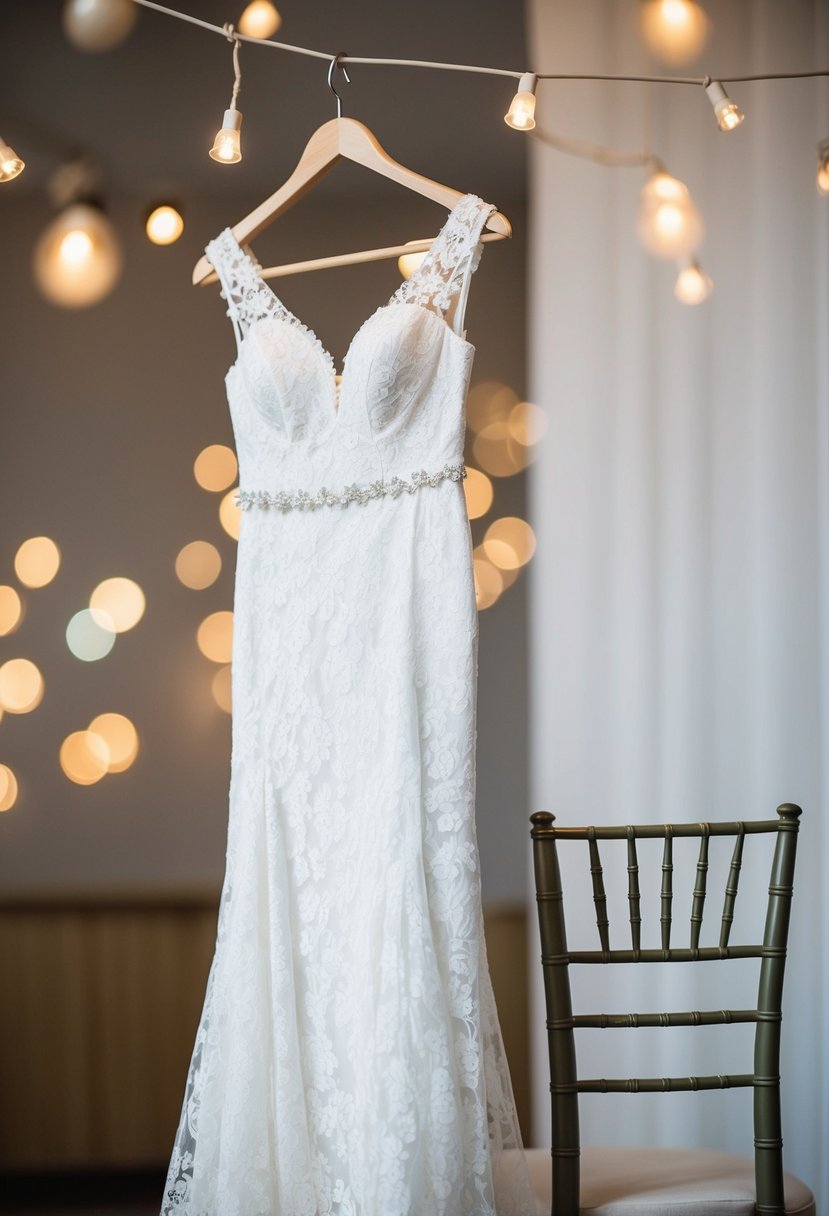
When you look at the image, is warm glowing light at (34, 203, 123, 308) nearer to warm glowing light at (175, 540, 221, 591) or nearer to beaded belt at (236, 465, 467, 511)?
warm glowing light at (175, 540, 221, 591)

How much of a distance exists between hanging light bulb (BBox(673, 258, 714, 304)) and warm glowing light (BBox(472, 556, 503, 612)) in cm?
96

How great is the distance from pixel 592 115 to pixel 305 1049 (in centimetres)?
193

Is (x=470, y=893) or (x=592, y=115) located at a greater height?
(x=592, y=115)

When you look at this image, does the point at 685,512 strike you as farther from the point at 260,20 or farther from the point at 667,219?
the point at 260,20

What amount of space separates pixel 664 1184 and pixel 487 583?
67.6 inches

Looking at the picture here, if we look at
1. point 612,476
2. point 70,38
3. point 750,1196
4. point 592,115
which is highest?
point 70,38

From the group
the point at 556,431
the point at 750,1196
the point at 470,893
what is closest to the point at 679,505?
the point at 556,431

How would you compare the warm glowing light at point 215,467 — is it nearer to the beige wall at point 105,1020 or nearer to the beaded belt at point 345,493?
the beige wall at point 105,1020

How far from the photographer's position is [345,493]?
173 cm

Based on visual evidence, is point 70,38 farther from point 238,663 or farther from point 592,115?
point 238,663

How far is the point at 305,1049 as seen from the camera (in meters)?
1.63

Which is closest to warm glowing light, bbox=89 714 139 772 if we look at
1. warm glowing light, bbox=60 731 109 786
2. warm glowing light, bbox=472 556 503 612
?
warm glowing light, bbox=60 731 109 786

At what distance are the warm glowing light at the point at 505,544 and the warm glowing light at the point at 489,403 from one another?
27 centimetres

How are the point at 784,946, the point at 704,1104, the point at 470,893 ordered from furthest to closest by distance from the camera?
1. the point at 704,1104
2. the point at 784,946
3. the point at 470,893
